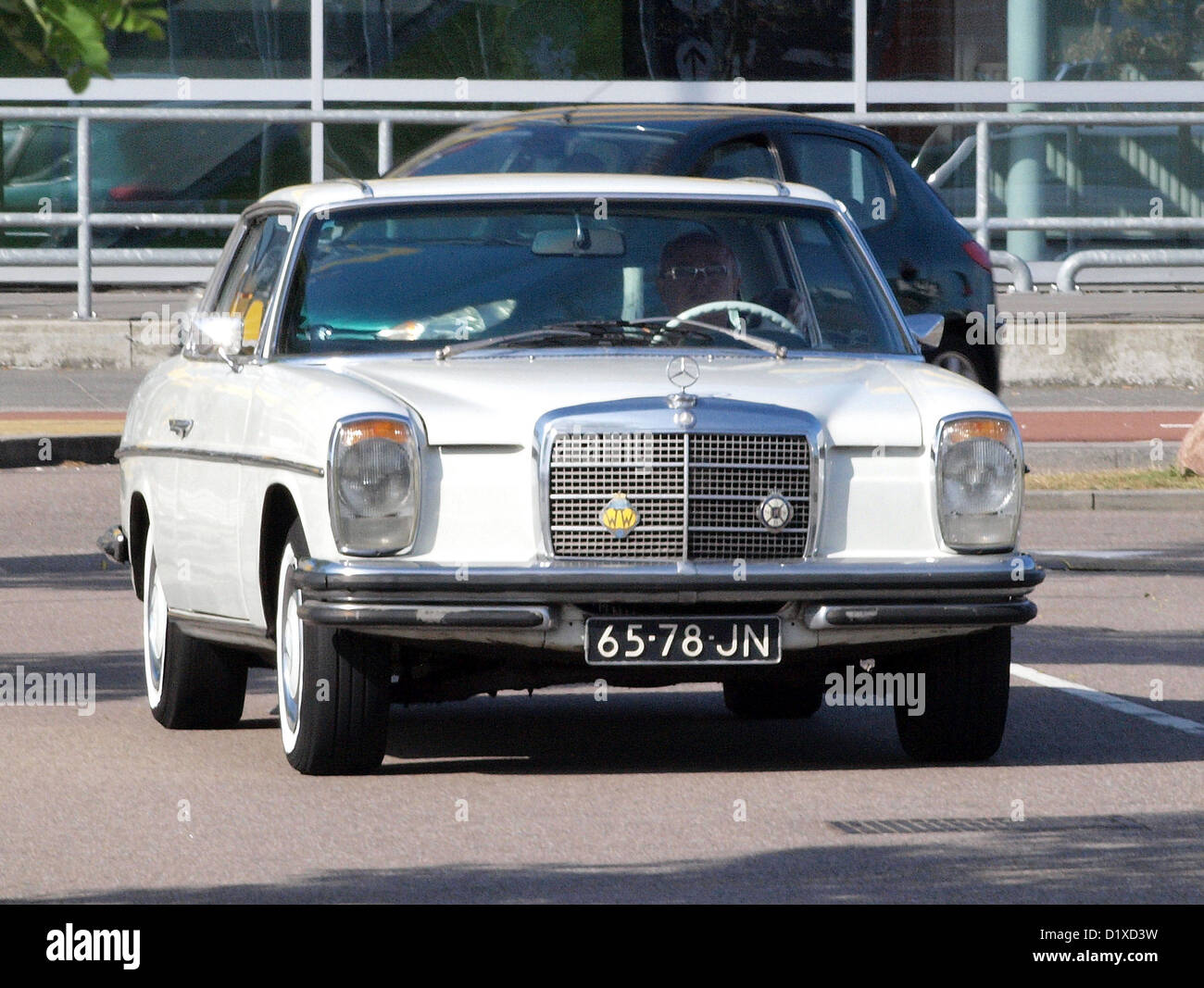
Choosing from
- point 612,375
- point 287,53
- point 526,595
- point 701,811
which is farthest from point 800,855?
point 287,53

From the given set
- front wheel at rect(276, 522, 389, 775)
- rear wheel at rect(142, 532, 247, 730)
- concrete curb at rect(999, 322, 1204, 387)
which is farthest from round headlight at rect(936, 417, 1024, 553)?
concrete curb at rect(999, 322, 1204, 387)

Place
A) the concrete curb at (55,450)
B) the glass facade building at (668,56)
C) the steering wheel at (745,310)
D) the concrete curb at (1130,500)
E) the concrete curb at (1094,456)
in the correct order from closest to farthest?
the steering wheel at (745,310) < the concrete curb at (1130,500) < the concrete curb at (55,450) < the concrete curb at (1094,456) < the glass facade building at (668,56)

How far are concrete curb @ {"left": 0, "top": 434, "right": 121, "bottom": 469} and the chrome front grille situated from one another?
31.4ft

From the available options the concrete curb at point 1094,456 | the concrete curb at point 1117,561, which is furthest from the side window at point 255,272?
the concrete curb at point 1094,456

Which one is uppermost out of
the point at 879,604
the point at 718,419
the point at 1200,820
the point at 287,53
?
the point at 287,53

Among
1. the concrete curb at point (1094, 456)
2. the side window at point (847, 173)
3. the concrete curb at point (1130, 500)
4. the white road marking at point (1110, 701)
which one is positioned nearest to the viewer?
the white road marking at point (1110, 701)

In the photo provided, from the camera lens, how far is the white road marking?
8500 millimetres

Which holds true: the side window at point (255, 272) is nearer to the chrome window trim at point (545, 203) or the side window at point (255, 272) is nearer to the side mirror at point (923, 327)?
the chrome window trim at point (545, 203)

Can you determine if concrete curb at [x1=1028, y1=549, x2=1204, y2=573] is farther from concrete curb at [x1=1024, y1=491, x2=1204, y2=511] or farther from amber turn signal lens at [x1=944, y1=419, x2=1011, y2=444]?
amber turn signal lens at [x1=944, y1=419, x2=1011, y2=444]

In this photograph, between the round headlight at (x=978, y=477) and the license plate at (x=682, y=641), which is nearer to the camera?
the license plate at (x=682, y=641)

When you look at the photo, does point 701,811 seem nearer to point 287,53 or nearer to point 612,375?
point 612,375

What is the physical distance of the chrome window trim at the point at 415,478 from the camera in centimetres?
708
